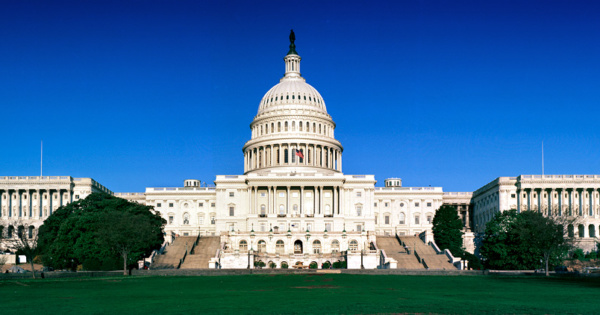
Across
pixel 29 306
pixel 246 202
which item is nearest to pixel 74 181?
pixel 246 202

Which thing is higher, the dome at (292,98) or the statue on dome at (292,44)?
the statue on dome at (292,44)

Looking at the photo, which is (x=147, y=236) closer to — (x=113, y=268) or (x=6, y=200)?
(x=113, y=268)

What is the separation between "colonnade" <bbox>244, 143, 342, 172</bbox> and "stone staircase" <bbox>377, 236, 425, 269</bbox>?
37.7 meters

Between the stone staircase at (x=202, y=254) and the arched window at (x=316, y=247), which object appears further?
the arched window at (x=316, y=247)

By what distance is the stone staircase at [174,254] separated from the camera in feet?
306

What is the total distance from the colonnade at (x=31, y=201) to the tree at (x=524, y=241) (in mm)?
89912

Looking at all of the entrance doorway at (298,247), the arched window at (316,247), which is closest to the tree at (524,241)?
the arched window at (316,247)

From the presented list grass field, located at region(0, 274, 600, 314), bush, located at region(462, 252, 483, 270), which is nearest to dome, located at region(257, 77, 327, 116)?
bush, located at region(462, 252, 483, 270)

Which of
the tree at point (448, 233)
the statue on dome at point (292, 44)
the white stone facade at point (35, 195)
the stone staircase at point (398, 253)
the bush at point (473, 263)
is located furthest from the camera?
the statue on dome at point (292, 44)

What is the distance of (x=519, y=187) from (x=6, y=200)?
10745 centimetres

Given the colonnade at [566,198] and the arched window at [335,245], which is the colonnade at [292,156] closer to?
the arched window at [335,245]

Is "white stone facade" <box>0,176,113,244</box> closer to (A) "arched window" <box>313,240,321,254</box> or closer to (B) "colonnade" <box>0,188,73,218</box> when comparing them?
(B) "colonnade" <box>0,188,73,218</box>

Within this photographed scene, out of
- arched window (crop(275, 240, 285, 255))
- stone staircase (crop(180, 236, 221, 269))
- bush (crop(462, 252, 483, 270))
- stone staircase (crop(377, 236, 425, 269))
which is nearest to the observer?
stone staircase (crop(377, 236, 425, 269))

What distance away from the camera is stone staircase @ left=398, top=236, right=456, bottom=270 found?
3658 inches
